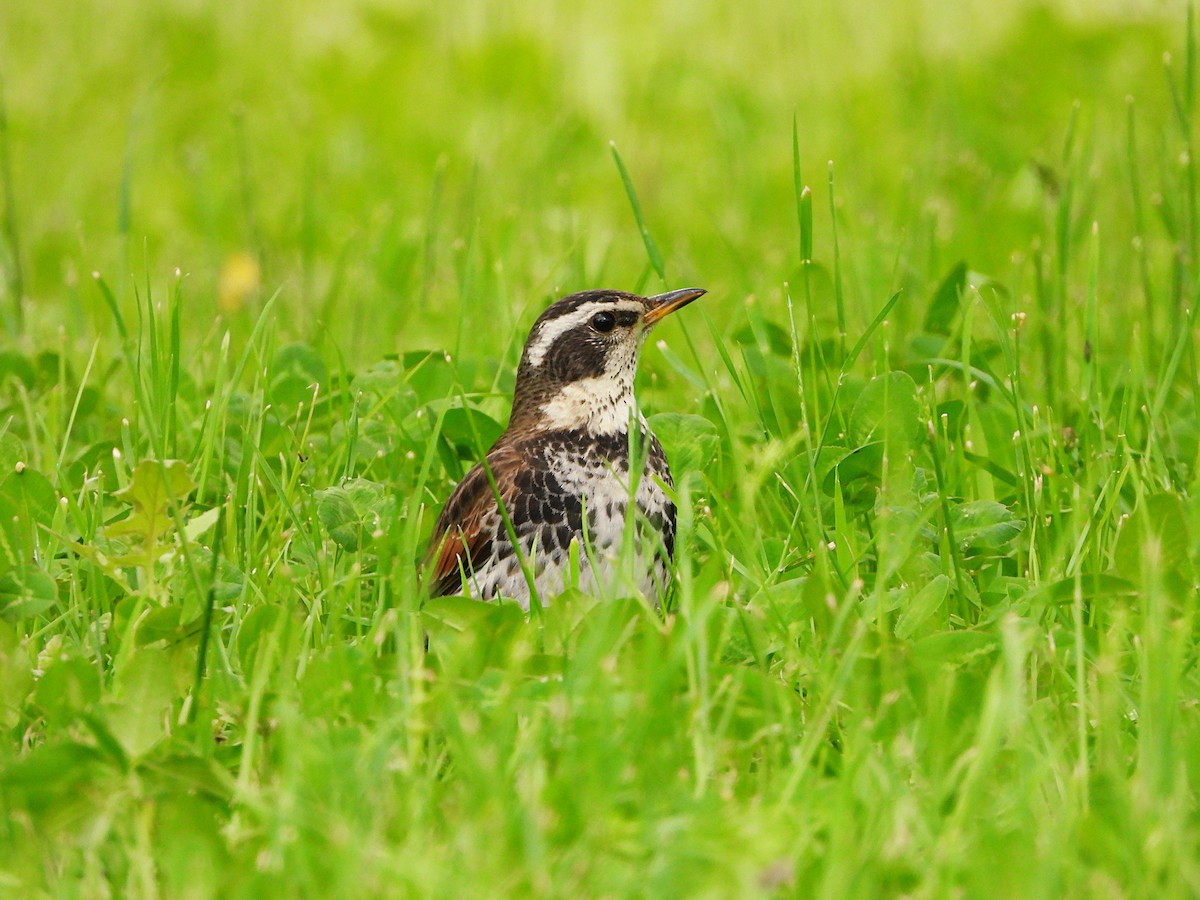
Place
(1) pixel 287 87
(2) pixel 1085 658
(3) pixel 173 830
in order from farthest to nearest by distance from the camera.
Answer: (1) pixel 287 87 < (2) pixel 1085 658 < (3) pixel 173 830

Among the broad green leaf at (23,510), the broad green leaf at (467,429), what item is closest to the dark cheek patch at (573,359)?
the broad green leaf at (467,429)

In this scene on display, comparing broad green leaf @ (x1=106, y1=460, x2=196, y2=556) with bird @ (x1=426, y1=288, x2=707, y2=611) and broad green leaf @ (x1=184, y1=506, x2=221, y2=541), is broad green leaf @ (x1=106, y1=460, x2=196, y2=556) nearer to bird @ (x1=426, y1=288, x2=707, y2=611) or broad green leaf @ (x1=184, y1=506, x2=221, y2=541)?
broad green leaf @ (x1=184, y1=506, x2=221, y2=541)

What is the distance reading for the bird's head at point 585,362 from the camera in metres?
5.34

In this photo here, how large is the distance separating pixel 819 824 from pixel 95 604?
2.29m

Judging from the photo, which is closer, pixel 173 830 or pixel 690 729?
pixel 173 830

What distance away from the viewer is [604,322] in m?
5.50

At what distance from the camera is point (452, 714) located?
11.4 feet

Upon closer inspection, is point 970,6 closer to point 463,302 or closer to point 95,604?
point 463,302

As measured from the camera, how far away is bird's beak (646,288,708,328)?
221 inches

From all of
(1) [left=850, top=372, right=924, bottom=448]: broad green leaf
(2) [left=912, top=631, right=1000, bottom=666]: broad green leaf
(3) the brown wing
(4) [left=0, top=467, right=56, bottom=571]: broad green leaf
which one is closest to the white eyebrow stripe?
(3) the brown wing

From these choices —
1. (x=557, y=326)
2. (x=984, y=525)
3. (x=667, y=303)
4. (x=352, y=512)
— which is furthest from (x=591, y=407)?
(x=984, y=525)

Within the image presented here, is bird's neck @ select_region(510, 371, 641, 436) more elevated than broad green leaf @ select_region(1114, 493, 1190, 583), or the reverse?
bird's neck @ select_region(510, 371, 641, 436)

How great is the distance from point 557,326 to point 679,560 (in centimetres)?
129

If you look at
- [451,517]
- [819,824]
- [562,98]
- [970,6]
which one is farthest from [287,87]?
[819,824]
